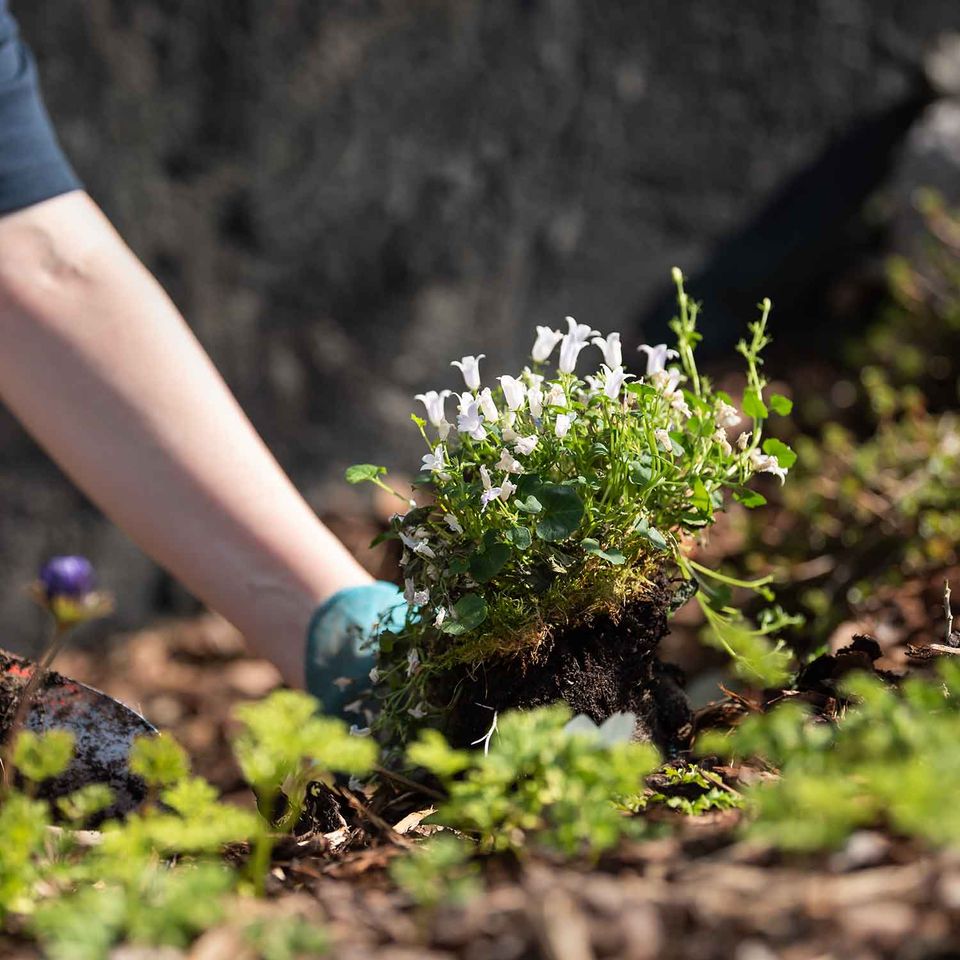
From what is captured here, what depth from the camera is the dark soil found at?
4.30ft

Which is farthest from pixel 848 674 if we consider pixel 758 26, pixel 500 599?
pixel 758 26

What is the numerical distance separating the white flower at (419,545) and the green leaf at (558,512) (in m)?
0.16

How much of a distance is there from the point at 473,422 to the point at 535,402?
0.28 feet

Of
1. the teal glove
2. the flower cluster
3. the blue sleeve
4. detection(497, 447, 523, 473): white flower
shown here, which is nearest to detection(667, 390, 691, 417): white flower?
the flower cluster

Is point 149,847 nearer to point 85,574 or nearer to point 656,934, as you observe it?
point 85,574

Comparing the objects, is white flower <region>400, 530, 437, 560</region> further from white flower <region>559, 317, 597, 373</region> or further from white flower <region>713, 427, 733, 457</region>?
white flower <region>713, 427, 733, 457</region>

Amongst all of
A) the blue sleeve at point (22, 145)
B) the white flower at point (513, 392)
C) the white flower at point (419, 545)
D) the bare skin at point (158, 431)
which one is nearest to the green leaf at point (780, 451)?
the white flower at point (513, 392)

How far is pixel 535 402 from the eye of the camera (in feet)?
4.04

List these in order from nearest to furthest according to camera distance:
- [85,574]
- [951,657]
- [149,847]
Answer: [149,847] → [85,574] → [951,657]

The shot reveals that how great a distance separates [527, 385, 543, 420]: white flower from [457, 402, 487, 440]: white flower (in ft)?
0.21

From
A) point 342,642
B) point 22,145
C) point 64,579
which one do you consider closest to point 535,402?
point 64,579

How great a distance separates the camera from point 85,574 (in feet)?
3.68

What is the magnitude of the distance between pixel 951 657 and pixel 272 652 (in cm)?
115

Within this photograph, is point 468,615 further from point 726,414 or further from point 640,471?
point 726,414
